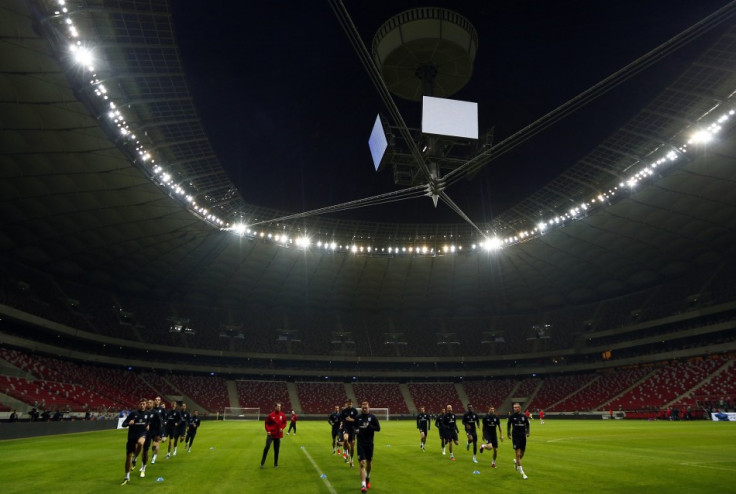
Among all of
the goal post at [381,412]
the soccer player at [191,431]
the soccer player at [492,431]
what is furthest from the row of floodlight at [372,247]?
the soccer player at [492,431]

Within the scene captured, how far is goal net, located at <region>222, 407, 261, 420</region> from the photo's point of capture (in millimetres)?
58969

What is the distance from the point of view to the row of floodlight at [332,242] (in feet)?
78.9

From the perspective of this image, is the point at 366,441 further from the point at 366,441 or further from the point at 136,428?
the point at 136,428

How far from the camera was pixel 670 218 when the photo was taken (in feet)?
142

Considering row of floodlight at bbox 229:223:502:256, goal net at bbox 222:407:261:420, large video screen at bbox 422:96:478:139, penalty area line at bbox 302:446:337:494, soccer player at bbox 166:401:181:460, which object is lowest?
goal net at bbox 222:407:261:420

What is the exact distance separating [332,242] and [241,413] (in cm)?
2837

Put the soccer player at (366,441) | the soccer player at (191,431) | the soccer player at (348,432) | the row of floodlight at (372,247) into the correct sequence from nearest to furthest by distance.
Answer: the soccer player at (366,441) → the soccer player at (348,432) → the soccer player at (191,431) → the row of floodlight at (372,247)

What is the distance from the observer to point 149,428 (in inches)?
572

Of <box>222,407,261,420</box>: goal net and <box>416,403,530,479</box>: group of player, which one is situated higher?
<box>416,403,530,479</box>: group of player

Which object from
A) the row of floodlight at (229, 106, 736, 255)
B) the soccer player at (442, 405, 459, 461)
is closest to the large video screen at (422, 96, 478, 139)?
the soccer player at (442, 405, 459, 461)

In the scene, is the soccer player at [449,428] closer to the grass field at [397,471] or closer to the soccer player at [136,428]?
the grass field at [397,471]

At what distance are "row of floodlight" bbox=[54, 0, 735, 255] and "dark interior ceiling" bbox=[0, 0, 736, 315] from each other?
628 mm

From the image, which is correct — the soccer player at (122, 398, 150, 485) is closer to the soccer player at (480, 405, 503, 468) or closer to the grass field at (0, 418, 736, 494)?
the grass field at (0, 418, 736, 494)

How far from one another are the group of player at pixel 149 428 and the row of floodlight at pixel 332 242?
20267mm
